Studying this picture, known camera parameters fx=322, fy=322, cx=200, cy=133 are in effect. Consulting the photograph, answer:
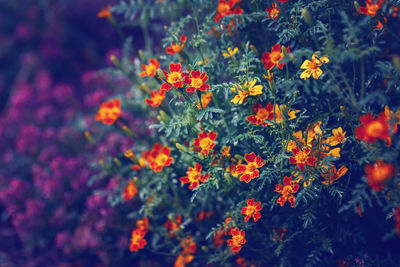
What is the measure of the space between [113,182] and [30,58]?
2.78m

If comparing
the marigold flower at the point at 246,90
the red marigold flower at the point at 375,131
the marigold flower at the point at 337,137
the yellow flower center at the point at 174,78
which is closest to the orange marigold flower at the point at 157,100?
the yellow flower center at the point at 174,78

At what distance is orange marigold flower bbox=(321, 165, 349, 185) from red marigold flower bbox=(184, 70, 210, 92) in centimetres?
77

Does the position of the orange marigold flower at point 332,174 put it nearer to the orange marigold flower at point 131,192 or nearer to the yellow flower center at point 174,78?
the yellow flower center at point 174,78

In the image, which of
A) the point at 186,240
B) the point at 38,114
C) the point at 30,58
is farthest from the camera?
the point at 30,58

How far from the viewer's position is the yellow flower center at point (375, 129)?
1356 mm

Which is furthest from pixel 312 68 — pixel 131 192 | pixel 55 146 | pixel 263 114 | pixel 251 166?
pixel 55 146

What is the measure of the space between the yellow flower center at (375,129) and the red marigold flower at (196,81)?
0.79 m

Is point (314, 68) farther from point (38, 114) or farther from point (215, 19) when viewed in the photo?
point (38, 114)

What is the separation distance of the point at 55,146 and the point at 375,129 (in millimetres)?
3076

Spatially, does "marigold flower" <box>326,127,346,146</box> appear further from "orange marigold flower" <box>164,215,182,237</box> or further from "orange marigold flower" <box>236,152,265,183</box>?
"orange marigold flower" <box>164,215,182,237</box>

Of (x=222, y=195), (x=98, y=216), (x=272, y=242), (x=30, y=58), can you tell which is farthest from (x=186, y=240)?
(x=30, y=58)

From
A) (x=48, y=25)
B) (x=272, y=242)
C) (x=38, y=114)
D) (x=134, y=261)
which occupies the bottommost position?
(x=134, y=261)

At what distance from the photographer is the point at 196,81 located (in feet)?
5.67

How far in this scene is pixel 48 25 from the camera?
488cm
